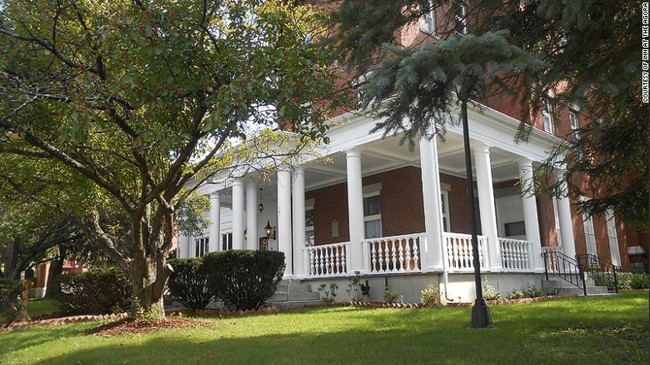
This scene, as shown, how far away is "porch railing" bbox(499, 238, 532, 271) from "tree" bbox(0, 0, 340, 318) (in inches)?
377

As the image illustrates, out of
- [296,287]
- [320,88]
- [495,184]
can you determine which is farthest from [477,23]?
[495,184]

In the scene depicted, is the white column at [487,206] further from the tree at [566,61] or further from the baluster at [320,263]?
the tree at [566,61]

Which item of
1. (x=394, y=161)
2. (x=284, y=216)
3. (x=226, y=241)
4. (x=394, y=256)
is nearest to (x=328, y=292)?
(x=394, y=256)

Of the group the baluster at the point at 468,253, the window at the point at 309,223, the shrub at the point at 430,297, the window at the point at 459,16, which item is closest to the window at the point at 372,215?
the window at the point at 309,223

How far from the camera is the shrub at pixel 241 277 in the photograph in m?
12.6

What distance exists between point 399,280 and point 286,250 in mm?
4016

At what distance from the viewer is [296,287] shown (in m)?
15.5

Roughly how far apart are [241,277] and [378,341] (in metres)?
5.98

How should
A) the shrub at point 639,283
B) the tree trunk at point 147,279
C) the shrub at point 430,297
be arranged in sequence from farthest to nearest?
1. the shrub at point 639,283
2. the shrub at point 430,297
3. the tree trunk at point 147,279

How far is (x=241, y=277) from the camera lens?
12578 mm

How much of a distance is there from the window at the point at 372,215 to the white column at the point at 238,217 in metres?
4.49

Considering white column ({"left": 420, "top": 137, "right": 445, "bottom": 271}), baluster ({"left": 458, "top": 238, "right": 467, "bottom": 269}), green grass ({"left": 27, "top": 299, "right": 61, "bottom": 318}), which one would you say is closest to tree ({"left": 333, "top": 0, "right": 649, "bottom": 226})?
white column ({"left": 420, "top": 137, "right": 445, "bottom": 271})

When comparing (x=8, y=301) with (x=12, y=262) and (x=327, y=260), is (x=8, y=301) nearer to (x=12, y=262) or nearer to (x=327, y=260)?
(x=327, y=260)

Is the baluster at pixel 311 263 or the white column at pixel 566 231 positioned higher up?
the white column at pixel 566 231
